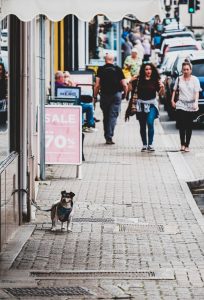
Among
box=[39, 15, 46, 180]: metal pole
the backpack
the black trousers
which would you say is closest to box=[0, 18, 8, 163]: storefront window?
box=[39, 15, 46, 180]: metal pole

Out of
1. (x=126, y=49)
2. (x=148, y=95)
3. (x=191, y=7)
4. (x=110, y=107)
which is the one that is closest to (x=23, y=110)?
(x=148, y=95)

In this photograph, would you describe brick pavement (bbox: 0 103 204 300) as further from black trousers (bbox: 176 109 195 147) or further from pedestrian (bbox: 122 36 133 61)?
pedestrian (bbox: 122 36 133 61)

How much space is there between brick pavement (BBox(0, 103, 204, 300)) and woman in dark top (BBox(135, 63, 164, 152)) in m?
1.52

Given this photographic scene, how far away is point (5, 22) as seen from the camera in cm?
1130

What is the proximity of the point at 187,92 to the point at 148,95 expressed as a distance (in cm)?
83

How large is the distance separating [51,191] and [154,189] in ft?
5.38

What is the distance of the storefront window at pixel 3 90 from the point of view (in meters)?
10.9

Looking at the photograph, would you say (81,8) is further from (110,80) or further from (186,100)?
(110,80)

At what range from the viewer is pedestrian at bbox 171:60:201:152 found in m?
21.6

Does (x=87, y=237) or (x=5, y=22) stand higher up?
(x=5, y=22)

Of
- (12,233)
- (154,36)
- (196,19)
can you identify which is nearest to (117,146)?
(12,233)

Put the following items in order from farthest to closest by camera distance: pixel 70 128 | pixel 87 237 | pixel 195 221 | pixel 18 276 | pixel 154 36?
pixel 154 36 < pixel 70 128 < pixel 195 221 < pixel 87 237 < pixel 18 276

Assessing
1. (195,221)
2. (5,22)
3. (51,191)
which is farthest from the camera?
(51,191)

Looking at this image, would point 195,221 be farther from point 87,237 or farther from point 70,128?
point 70,128
